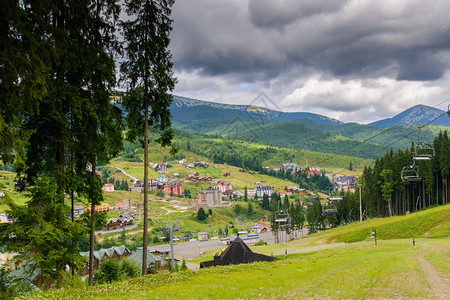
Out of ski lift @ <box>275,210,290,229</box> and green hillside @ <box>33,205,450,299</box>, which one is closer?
green hillside @ <box>33,205,450,299</box>

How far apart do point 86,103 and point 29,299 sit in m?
8.09

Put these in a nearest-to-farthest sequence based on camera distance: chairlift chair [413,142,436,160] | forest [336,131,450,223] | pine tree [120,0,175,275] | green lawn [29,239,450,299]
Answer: green lawn [29,239,450,299], pine tree [120,0,175,275], chairlift chair [413,142,436,160], forest [336,131,450,223]

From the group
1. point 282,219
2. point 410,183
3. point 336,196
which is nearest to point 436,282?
point 336,196

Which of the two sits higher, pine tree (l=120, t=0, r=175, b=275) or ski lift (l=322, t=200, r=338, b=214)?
pine tree (l=120, t=0, r=175, b=275)

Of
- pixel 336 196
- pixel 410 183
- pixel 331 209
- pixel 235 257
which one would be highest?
pixel 410 183

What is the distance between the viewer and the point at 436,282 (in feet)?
49.7

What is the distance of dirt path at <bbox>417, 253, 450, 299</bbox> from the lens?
13.2 m

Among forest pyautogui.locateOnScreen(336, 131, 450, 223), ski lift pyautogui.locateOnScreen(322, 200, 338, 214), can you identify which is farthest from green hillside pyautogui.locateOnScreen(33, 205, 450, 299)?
forest pyautogui.locateOnScreen(336, 131, 450, 223)

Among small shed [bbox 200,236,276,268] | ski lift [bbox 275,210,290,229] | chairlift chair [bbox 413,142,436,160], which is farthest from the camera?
ski lift [bbox 275,210,290,229]

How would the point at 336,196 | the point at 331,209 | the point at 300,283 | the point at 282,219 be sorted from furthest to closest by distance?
1. the point at 282,219
2. the point at 331,209
3. the point at 336,196
4. the point at 300,283

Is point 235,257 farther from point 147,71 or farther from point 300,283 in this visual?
point 147,71

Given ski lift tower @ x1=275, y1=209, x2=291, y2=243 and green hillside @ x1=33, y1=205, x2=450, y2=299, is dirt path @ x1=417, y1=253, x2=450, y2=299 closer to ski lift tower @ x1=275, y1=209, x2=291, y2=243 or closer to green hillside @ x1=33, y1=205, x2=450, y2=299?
green hillside @ x1=33, y1=205, x2=450, y2=299

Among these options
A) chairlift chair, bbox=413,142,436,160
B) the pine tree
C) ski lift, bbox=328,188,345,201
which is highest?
the pine tree

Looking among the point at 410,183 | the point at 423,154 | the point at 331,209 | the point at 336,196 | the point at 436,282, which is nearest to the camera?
the point at 436,282
